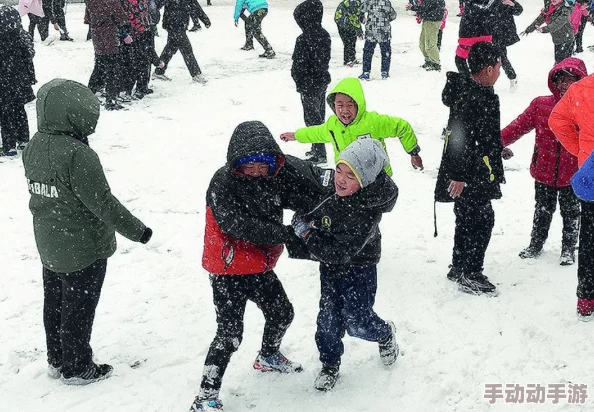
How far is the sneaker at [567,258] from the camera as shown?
5.24 m

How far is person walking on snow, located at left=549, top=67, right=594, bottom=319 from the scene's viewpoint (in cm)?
389

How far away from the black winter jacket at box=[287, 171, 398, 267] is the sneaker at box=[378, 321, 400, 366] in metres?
0.79

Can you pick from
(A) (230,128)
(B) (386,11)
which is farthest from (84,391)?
(B) (386,11)

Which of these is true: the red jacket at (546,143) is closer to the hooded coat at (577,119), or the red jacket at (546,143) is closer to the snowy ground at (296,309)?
the hooded coat at (577,119)

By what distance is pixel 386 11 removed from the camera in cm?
1231

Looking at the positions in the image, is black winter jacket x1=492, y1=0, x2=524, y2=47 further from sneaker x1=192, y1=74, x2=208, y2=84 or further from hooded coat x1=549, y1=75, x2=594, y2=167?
hooded coat x1=549, y1=75, x2=594, y2=167

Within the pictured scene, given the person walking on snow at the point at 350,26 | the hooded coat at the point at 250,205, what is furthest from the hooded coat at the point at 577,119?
the person walking on snow at the point at 350,26

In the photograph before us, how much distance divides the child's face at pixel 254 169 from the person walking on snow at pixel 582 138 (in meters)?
2.08

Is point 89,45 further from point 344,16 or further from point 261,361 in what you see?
point 261,361

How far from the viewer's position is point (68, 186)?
3.55m

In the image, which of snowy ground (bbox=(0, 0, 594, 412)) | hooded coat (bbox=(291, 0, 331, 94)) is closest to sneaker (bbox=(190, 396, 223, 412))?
snowy ground (bbox=(0, 0, 594, 412))

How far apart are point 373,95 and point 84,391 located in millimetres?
8258

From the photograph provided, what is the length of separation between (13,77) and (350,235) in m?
6.12

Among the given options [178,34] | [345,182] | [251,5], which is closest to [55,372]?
[345,182]
